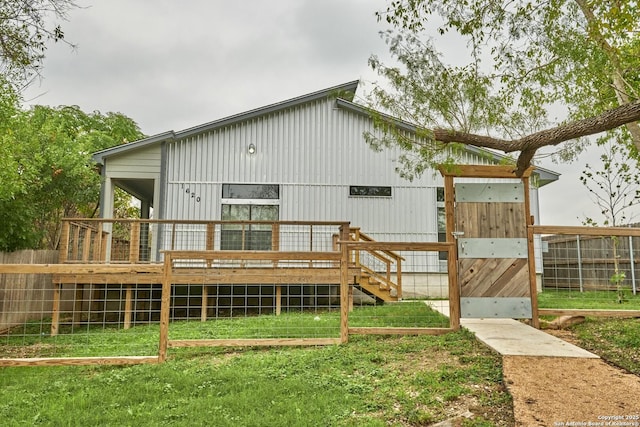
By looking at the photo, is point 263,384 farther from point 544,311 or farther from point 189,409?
point 544,311

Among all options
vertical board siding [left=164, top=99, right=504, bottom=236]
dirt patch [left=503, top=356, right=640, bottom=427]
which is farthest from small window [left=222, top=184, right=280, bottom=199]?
dirt patch [left=503, top=356, right=640, bottom=427]

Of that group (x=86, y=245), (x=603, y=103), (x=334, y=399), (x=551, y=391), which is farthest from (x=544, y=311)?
(x=86, y=245)

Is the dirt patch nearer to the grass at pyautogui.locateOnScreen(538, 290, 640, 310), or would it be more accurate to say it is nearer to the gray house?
the grass at pyautogui.locateOnScreen(538, 290, 640, 310)

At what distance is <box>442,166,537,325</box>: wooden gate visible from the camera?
231 inches

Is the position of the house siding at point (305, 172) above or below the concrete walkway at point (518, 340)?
above

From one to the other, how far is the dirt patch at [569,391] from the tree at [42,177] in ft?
24.8

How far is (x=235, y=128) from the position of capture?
11.8 meters

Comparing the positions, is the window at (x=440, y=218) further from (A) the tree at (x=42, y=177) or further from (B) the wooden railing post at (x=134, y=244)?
(A) the tree at (x=42, y=177)

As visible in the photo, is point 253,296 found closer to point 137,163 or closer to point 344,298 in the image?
point 344,298

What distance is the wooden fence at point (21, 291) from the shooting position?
817 centimetres

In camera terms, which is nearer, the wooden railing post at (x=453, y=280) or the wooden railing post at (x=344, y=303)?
the wooden railing post at (x=344, y=303)

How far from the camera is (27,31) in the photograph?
555cm

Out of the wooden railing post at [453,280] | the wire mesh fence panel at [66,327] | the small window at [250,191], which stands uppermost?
the small window at [250,191]

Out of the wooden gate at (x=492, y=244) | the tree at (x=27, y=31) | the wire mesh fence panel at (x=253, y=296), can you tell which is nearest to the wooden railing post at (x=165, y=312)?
the wire mesh fence panel at (x=253, y=296)
